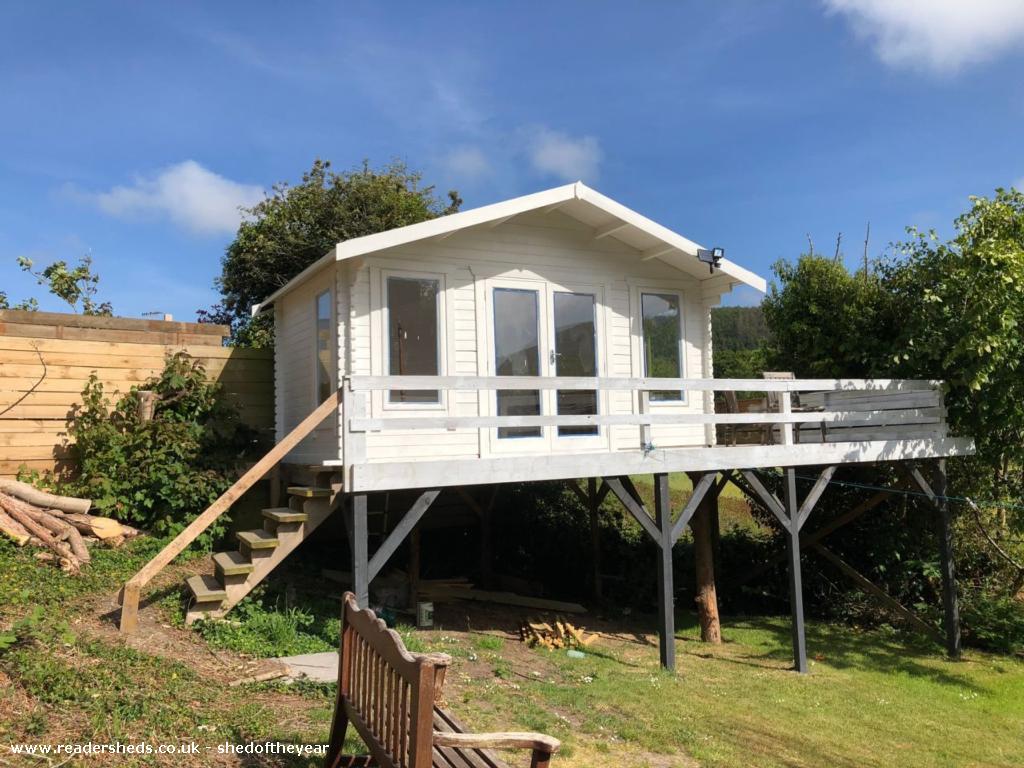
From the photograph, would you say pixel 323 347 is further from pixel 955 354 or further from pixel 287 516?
pixel 955 354

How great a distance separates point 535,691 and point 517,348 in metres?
3.96

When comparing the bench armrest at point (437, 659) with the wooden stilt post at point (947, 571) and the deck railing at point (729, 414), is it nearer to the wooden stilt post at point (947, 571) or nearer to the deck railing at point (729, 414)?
the deck railing at point (729, 414)

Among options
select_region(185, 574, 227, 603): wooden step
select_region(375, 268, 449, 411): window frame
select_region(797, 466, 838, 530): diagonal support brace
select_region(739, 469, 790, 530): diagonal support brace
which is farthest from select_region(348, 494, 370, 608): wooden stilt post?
select_region(797, 466, 838, 530): diagonal support brace

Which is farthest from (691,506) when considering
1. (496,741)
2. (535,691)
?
(496,741)

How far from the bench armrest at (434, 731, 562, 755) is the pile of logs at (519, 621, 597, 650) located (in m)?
5.98

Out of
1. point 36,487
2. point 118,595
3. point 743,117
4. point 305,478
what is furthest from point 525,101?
point 118,595

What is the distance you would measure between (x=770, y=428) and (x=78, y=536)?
9.08m

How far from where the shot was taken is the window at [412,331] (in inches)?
329

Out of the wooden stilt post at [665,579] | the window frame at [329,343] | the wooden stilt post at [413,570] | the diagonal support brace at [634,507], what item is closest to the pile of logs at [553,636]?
the wooden stilt post at [665,579]

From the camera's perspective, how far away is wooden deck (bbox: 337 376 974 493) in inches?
268

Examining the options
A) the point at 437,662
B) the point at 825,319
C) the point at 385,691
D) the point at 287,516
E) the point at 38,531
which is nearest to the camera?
the point at 437,662

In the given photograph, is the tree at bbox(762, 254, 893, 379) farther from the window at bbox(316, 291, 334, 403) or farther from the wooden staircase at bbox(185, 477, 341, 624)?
the wooden staircase at bbox(185, 477, 341, 624)

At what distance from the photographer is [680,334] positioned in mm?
10164

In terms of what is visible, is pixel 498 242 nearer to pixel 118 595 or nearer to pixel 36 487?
pixel 118 595
